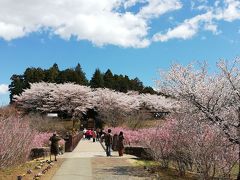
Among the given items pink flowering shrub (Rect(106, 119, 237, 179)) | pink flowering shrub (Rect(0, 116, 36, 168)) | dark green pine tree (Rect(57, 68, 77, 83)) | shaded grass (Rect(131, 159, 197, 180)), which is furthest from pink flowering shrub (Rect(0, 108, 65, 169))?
dark green pine tree (Rect(57, 68, 77, 83))

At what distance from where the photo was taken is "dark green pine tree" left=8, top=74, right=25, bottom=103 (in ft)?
275

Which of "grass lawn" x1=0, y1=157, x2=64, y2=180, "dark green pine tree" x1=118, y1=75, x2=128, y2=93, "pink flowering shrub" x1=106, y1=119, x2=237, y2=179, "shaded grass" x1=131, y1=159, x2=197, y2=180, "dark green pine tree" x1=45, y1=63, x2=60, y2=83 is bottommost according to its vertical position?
"shaded grass" x1=131, y1=159, x2=197, y2=180

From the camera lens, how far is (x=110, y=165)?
21484 millimetres

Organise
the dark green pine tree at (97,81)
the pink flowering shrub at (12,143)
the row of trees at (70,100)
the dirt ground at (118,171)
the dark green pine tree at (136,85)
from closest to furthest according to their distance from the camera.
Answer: the dirt ground at (118,171), the pink flowering shrub at (12,143), the row of trees at (70,100), the dark green pine tree at (97,81), the dark green pine tree at (136,85)

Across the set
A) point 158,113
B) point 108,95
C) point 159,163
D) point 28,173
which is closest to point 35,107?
point 108,95

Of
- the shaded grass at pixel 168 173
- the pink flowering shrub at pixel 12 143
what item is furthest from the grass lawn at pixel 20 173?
the shaded grass at pixel 168 173

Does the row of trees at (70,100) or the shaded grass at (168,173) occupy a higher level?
the row of trees at (70,100)

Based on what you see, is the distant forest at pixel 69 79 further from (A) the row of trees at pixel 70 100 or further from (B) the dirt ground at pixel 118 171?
(B) the dirt ground at pixel 118 171

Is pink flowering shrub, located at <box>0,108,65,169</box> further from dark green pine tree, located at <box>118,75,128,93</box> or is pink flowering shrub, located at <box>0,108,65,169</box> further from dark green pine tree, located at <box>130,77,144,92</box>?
dark green pine tree, located at <box>130,77,144,92</box>

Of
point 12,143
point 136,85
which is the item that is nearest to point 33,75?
Answer: point 136,85

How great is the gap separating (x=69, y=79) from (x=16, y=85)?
36.3 ft

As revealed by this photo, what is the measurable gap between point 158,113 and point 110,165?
5096cm

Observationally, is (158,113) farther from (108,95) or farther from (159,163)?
(159,163)

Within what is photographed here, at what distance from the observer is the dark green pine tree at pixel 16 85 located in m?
83.9
